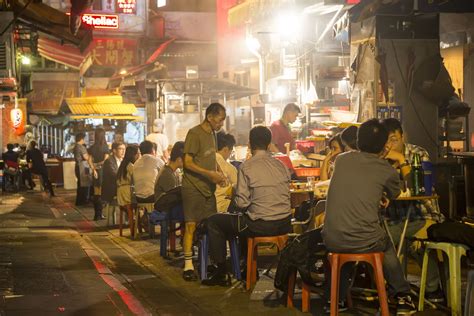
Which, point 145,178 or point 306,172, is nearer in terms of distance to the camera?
point 306,172

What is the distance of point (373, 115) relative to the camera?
1386 centimetres

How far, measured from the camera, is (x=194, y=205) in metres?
11.8

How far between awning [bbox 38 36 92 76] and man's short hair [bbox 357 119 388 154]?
99.4ft

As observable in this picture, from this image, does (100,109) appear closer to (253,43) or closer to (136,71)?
(136,71)

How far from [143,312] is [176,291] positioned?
53.7 inches

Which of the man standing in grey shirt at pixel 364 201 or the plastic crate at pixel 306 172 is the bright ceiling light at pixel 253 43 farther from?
the man standing in grey shirt at pixel 364 201

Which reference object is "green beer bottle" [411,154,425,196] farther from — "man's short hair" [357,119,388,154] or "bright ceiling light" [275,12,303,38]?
"bright ceiling light" [275,12,303,38]

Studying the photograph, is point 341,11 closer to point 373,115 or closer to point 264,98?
point 373,115

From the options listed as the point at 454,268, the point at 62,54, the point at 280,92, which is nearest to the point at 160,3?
the point at 62,54

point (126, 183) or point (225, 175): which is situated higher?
point (225, 175)

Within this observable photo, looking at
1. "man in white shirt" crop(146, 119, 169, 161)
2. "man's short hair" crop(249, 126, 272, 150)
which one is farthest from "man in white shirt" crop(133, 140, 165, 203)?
"man's short hair" crop(249, 126, 272, 150)

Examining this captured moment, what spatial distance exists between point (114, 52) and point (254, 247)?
29693 mm

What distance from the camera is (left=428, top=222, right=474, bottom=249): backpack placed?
8.19 metres

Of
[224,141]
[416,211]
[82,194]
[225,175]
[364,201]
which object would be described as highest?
[224,141]
